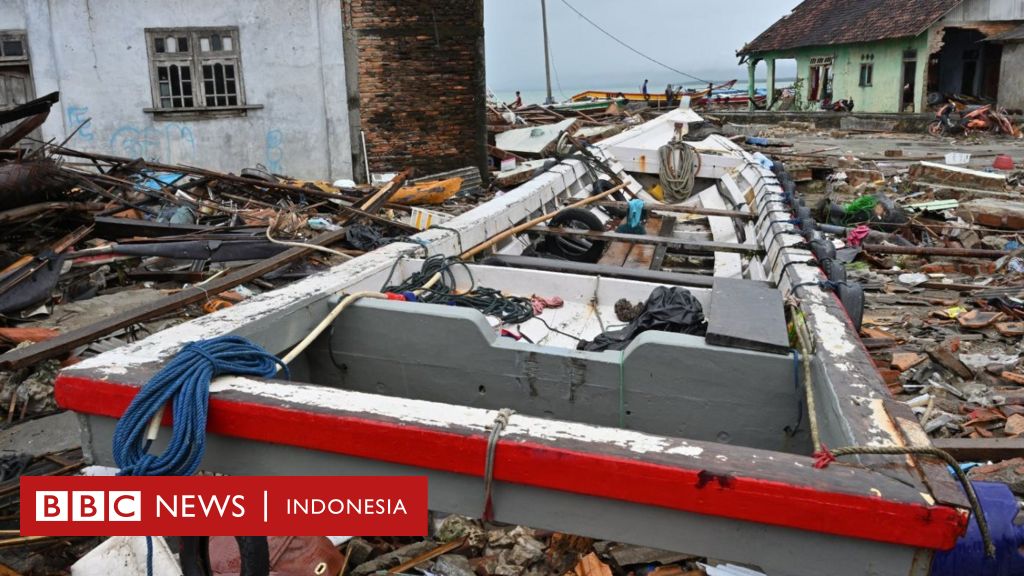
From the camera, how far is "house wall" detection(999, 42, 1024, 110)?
22.5 metres

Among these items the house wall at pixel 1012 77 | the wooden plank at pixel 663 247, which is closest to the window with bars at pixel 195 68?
the wooden plank at pixel 663 247

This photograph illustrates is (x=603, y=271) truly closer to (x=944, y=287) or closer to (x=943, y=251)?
(x=944, y=287)

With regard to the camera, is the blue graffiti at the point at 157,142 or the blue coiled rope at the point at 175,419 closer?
the blue coiled rope at the point at 175,419

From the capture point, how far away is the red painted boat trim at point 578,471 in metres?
1.87

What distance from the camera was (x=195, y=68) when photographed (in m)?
11.5

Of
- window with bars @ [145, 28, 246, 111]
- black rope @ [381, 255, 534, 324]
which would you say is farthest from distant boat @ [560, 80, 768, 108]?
black rope @ [381, 255, 534, 324]

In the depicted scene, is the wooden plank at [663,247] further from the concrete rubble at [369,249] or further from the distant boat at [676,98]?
the distant boat at [676,98]

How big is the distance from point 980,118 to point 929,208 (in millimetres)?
13285

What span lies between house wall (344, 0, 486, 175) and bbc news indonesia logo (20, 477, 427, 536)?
1031 cm

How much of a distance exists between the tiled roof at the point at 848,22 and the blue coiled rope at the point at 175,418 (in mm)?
25769

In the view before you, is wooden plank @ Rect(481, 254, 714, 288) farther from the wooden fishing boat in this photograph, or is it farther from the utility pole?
the utility pole

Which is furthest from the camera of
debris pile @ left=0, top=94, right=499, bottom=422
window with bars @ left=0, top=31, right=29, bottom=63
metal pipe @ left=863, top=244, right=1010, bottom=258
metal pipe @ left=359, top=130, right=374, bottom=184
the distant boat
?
the distant boat

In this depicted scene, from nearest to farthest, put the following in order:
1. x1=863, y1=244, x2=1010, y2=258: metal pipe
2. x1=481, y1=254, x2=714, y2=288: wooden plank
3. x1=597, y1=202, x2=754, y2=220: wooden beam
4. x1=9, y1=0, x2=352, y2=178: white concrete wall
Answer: x1=481, y1=254, x2=714, y2=288: wooden plank, x1=597, y1=202, x2=754, y2=220: wooden beam, x1=863, y1=244, x2=1010, y2=258: metal pipe, x1=9, y1=0, x2=352, y2=178: white concrete wall

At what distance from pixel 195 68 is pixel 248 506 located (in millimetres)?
10746
